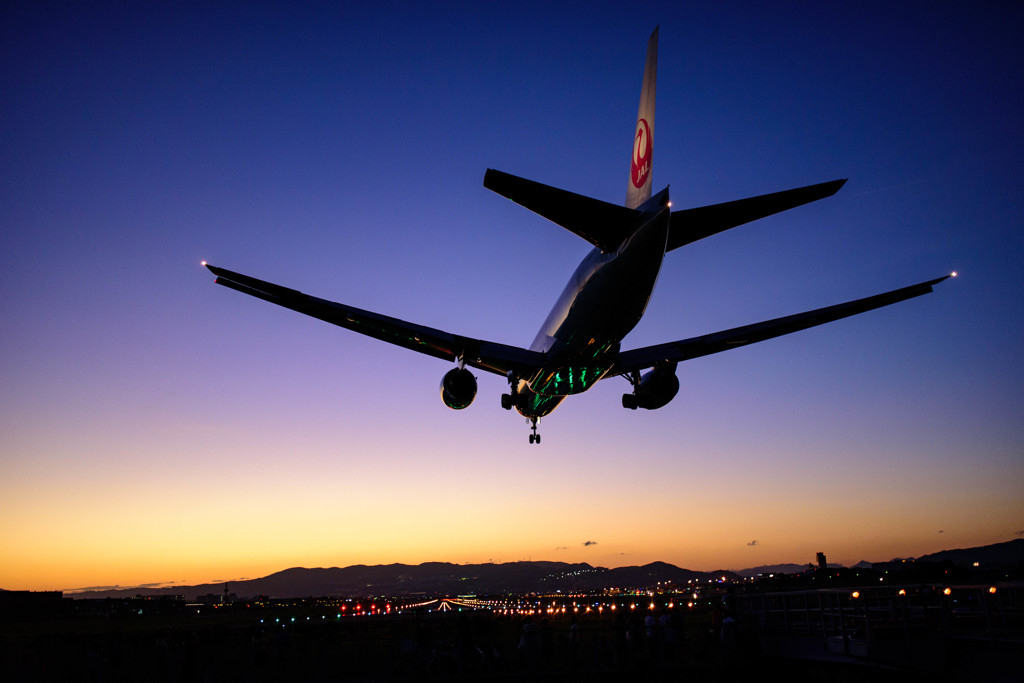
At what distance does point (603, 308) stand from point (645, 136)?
16.2ft

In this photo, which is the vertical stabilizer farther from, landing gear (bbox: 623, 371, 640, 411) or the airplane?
landing gear (bbox: 623, 371, 640, 411)

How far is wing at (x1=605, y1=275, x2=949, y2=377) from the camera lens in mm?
22172

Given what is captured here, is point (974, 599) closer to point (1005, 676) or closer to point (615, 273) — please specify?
point (1005, 676)

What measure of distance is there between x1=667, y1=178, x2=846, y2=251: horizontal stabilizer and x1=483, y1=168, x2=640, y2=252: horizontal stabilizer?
1266 mm

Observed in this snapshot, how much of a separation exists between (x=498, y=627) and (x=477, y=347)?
2412 centimetres

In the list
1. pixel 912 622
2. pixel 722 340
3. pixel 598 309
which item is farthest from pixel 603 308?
pixel 912 622

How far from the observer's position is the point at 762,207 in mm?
14789

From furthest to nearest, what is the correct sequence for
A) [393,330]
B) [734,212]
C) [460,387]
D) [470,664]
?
[460,387], [470,664], [393,330], [734,212]

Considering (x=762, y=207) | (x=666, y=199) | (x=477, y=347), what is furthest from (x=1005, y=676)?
(x=477, y=347)

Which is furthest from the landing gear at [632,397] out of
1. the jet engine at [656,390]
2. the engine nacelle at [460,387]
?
the engine nacelle at [460,387]

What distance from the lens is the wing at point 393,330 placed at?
743 inches

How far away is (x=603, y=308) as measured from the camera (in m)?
18.5

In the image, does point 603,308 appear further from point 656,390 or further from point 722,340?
point 722,340

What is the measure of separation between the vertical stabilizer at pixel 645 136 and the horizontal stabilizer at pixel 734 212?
1.68 metres
